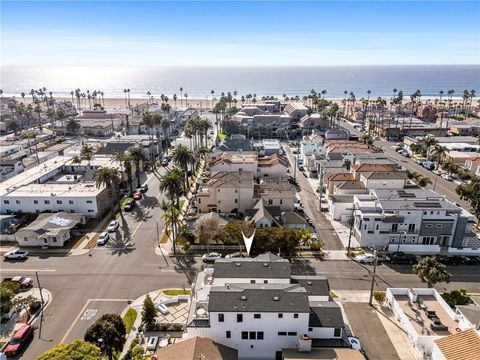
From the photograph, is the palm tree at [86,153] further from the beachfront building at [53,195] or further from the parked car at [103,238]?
the parked car at [103,238]

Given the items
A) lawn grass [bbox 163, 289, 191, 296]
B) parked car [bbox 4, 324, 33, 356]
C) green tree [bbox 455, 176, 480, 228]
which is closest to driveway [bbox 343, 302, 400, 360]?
lawn grass [bbox 163, 289, 191, 296]

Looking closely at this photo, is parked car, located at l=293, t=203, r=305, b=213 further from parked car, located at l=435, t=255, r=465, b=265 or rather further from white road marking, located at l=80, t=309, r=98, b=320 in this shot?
white road marking, located at l=80, t=309, r=98, b=320

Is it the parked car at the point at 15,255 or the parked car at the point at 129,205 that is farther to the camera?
the parked car at the point at 129,205

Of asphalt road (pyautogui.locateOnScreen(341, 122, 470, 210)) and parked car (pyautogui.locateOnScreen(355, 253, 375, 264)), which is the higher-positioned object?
asphalt road (pyautogui.locateOnScreen(341, 122, 470, 210))

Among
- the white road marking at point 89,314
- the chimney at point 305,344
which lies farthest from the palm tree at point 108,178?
the chimney at point 305,344

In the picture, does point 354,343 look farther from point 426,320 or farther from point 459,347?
point 459,347

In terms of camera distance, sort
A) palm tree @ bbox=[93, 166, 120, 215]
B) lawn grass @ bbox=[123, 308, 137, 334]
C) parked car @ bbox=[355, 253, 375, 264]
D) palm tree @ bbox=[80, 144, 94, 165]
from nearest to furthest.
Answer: lawn grass @ bbox=[123, 308, 137, 334]
parked car @ bbox=[355, 253, 375, 264]
palm tree @ bbox=[93, 166, 120, 215]
palm tree @ bbox=[80, 144, 94, 165]

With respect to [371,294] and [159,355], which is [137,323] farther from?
[371,294]
